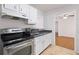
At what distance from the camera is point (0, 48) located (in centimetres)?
108

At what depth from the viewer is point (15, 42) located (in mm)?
1290

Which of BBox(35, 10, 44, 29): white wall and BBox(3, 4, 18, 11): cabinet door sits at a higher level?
BBox(3, 4, 18, 11): cabinet door

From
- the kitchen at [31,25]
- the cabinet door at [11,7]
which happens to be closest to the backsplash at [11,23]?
the kitchen at [31,25]

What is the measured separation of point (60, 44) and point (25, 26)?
85cm

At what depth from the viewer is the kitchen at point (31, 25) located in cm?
145

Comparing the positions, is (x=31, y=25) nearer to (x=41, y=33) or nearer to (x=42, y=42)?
(x=41, y=33)

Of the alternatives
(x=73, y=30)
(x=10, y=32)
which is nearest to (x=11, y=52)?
(x=10, y=32)

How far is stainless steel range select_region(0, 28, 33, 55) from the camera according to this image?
3.75 feet

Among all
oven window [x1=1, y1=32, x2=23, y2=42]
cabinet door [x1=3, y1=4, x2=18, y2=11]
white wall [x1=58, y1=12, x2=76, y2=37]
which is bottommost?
oven window [x1=1, y1=32, x2=23, y2=42]

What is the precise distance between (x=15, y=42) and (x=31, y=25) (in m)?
0.73

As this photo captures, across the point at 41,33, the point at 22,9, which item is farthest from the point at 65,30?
the point at 22,9

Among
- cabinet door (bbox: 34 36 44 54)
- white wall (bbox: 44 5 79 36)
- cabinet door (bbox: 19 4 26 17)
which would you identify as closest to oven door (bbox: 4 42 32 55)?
cabinet door (bbox: 34 36 44 54)

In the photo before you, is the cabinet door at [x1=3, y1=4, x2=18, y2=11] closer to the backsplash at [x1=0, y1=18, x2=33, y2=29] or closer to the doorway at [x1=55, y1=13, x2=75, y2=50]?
the backsplash at [x1=0, y1=18, x2=33, y2=29]

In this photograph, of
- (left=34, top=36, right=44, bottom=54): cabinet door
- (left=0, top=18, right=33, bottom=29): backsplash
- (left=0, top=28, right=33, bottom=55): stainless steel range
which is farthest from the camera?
(left=34, top=36, right=44, bottom=54): cabinet door
